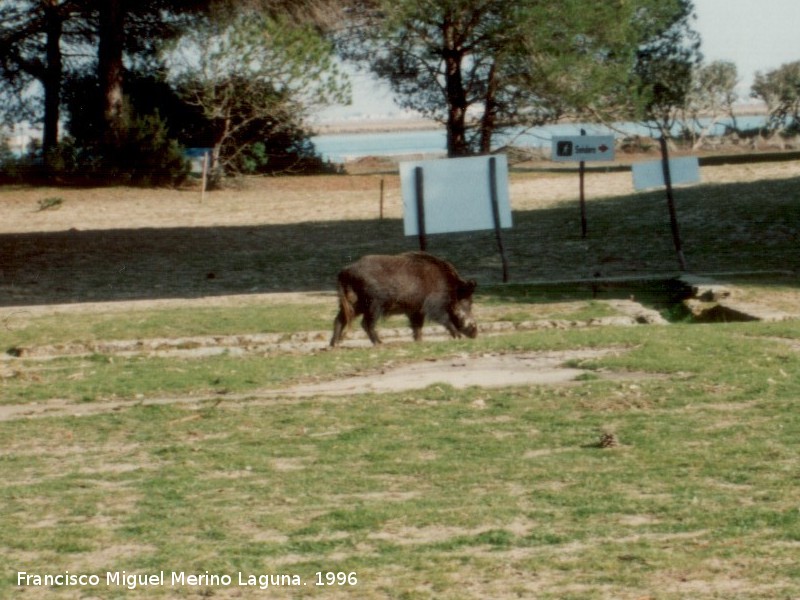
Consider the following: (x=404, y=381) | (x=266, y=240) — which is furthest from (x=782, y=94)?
(x=404, y=381)

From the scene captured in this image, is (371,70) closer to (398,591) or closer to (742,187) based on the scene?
(742,187)

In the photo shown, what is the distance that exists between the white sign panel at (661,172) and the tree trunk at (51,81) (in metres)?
25.0

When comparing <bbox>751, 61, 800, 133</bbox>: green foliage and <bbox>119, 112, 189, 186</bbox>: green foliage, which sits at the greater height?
<bbox>751, 61, 800, 133</bbox>: green foliage

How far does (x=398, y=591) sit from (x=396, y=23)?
35054mm

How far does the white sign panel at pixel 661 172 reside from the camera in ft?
74.5

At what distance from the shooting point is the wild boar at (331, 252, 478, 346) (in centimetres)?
1523

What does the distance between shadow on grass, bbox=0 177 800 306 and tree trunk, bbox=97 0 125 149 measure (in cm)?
1123

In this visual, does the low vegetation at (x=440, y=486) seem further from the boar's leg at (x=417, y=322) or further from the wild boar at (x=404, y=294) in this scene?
the boar's leg at (x=417, y=322)

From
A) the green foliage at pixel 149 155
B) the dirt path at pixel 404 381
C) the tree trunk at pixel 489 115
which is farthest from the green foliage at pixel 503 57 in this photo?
the dirt path at pixel 404 381

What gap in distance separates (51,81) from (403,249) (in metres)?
22.0

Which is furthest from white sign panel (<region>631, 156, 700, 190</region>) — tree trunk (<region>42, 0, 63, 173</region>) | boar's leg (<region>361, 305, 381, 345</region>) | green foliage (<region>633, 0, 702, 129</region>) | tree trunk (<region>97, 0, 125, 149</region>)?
green foliage (<region>633, 0, 702, 129</region>)

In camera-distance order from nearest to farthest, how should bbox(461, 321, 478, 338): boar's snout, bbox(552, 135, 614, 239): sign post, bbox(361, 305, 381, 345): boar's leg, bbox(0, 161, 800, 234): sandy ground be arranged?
bbox(361, 305, 381, 345): boar's leg < bbox(461, 321, 478, 338): boar's snout < bbox(552, 135, 614, 239): sign post < bbox(0, 161, 800, 234): sandy ground

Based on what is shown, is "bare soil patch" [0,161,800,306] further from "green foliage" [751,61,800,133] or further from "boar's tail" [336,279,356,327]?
"green foliage" [751,61,800,133]

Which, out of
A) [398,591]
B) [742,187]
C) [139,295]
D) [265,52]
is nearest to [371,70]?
[265,52]
